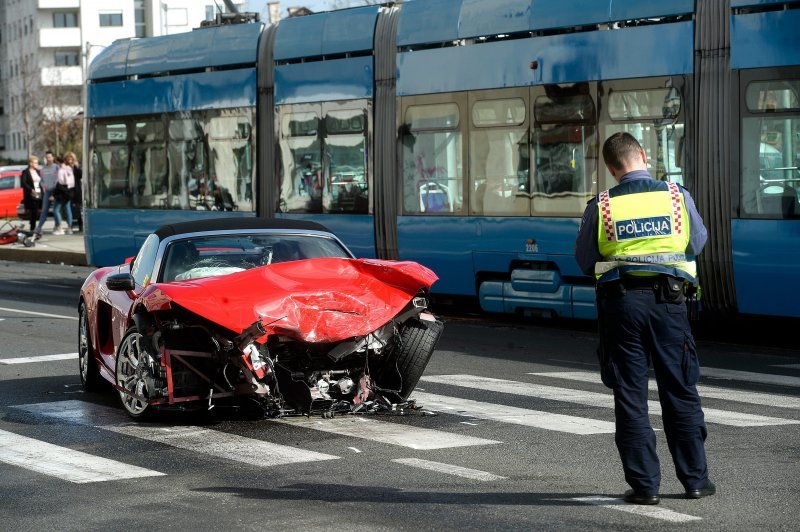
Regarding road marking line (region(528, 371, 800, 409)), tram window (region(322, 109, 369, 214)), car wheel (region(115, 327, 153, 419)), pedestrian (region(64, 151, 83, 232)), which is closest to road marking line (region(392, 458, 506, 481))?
car wheel (region(115, 327, 153, 419))

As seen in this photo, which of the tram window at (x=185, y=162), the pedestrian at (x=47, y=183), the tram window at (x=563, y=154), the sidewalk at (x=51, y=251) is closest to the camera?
the tram window at (x=563, y=154)

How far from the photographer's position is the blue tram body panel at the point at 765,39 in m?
13.1

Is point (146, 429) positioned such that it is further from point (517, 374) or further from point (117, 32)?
point (117, 32)

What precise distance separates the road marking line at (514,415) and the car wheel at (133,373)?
193 centimetres

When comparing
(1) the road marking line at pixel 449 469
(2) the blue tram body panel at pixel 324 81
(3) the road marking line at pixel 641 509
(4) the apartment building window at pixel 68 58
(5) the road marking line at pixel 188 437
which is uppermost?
(4) the apartment building window at pixel 68 58

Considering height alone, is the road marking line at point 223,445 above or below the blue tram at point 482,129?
below

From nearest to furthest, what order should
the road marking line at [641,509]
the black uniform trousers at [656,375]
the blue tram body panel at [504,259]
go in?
the road marking line at [641,509]
the black uniform trousers at [656,375]
the blue tram body panel at [504,259]

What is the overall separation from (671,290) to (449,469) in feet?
5.45

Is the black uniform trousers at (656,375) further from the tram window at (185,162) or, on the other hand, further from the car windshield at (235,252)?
the tram window at (185,162)

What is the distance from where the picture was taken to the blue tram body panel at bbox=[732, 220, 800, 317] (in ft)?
43.2

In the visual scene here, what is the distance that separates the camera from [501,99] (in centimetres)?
1617

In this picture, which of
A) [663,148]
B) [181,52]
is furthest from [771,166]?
[181,52]

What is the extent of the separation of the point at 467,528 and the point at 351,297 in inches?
118

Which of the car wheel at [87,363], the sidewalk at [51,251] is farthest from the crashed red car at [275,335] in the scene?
the sidewalk at [51,251]
